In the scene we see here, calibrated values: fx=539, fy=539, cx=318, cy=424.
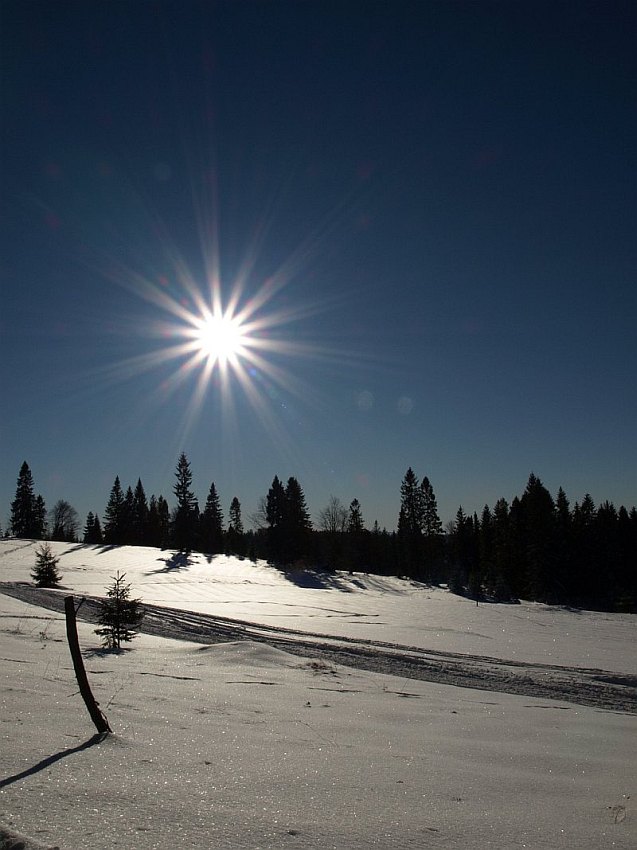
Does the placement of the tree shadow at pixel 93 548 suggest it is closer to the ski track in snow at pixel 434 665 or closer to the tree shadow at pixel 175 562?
the tree shadow at pixel 175 562

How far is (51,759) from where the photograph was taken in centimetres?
406

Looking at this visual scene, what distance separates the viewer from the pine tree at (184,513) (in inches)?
2931

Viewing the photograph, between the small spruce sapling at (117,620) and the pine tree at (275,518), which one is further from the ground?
the pine tree at (275,518)

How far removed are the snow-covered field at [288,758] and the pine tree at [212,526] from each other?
70.7m

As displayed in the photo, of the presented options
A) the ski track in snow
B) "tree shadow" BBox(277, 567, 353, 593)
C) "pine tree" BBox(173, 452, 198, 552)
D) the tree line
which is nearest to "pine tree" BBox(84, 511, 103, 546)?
the tree line

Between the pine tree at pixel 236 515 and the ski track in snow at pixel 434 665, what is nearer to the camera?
the ski track in snow at pixel 434 665

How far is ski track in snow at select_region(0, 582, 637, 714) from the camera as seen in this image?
1073 cm

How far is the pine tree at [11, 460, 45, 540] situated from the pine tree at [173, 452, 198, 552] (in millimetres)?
31646

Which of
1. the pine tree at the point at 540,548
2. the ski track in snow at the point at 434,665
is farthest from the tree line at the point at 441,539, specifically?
the ski track in snow at the point at 434,665

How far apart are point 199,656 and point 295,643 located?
14.7 ft

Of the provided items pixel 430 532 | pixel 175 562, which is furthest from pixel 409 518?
pixel 175 562

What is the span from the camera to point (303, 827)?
131 inches

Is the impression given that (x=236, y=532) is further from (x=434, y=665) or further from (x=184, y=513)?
(x=434, y=665)

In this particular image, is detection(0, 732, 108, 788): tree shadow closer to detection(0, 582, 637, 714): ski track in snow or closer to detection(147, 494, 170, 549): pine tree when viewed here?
→ detection(0, 582, 637, 714): ski track in snow
